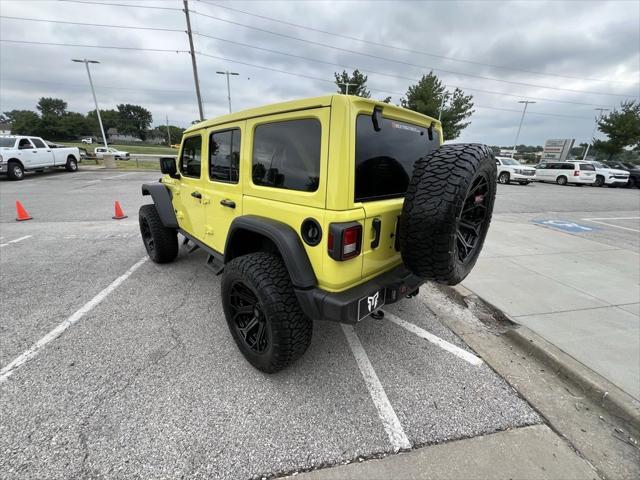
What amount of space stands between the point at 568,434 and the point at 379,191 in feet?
6.44

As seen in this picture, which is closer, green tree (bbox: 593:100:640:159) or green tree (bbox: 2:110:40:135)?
green tree (bbox: 593:100:640:159)

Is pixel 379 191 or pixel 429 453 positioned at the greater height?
pixel 379 191

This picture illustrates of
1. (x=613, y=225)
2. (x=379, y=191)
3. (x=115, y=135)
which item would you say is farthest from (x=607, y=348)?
(x=115, y=135)

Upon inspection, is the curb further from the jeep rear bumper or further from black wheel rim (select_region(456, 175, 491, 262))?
the jeep rear bumper

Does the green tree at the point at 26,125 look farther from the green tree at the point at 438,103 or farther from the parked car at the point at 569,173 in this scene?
the parked car at the point at 569,173

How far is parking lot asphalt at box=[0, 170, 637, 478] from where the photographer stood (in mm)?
1685

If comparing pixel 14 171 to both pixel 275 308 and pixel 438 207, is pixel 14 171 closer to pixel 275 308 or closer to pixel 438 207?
pixel 275 308

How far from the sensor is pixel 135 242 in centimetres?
539

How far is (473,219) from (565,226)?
6830 mm

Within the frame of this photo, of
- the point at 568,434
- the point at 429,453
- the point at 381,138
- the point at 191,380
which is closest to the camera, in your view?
the point at 429,453

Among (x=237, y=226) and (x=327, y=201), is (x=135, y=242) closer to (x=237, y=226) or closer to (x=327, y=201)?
(x=237, y=226)

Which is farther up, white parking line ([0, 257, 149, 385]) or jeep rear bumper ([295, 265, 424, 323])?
jeep rear bumper ([295, 265, 424, 323])

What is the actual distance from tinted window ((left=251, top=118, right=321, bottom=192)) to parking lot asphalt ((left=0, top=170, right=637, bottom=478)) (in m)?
Answer: 1.48

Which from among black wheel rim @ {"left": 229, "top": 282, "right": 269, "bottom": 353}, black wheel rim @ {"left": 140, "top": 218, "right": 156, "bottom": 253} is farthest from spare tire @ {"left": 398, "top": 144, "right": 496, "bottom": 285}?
black wheel rim @ {"left": 140, "top": 218, "right": 156, "bottom": 253}
